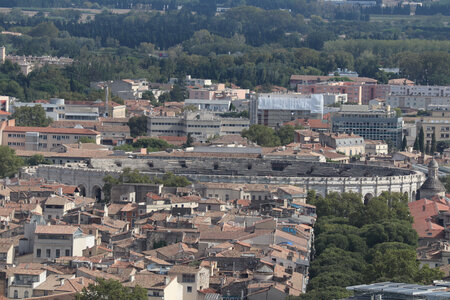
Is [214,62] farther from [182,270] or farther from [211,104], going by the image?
[182,270]

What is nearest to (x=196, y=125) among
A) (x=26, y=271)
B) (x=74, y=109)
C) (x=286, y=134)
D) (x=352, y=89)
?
(x=286, y=134)

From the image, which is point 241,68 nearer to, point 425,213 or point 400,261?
point 425,213

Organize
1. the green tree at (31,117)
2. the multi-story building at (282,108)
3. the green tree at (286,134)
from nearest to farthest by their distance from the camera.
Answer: the green tree at (286,134) → the green tree at (31,117) → the multi-story building at (282,108)

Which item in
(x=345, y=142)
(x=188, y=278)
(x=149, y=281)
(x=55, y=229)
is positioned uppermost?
(x=55, y=229)

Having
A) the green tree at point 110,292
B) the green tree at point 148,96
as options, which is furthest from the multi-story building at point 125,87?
the green tree at point 110,292

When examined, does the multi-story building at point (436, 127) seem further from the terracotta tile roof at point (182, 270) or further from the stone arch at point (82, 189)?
the terracotta tile roof at point (182, 270)

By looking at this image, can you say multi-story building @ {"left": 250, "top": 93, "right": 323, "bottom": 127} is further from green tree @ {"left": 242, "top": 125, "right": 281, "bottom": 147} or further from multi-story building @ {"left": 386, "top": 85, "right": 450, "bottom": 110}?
multi-story building @ {"left": 386, "top": 85, "right": 450, "bottom": 110}

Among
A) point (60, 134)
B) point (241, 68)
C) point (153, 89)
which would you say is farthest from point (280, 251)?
point (241, 68)
